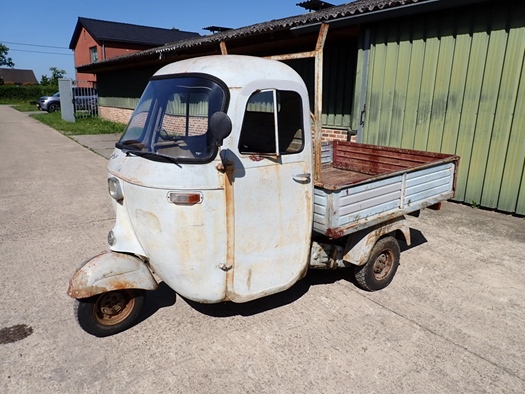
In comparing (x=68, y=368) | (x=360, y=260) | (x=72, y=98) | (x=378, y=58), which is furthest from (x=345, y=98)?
(x=72, y=98)

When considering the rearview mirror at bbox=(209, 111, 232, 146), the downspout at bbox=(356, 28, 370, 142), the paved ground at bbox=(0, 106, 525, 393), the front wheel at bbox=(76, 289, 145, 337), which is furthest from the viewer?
the downspout at bbox=(356, 28, 370, 142)

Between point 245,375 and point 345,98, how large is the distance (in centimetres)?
713

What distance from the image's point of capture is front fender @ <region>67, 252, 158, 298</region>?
295 centimetres

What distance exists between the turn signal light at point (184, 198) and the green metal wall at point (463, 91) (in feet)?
18.1

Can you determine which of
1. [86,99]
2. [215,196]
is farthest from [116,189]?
[86,99]

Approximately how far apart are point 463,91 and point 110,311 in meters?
6.23

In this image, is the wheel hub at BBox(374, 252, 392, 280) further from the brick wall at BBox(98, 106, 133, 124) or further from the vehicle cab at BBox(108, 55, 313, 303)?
the brick wall at BBox(98, 106, 133, 124)

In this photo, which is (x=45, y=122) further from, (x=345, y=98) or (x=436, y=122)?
(x=436, y=122)

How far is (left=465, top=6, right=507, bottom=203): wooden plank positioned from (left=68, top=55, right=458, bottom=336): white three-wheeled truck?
12.6 ft

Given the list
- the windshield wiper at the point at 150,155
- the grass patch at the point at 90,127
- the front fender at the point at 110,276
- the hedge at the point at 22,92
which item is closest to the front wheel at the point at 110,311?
the front fender at the point at 110,276

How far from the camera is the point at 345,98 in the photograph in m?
8.75

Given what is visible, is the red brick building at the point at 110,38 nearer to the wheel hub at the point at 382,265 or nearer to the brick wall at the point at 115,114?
the brick wall at the point at 115,114

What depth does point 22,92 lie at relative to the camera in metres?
51.2

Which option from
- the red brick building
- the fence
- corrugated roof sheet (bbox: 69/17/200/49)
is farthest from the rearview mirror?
corrugated roof sheet (bbox: 69/17/200/49)
